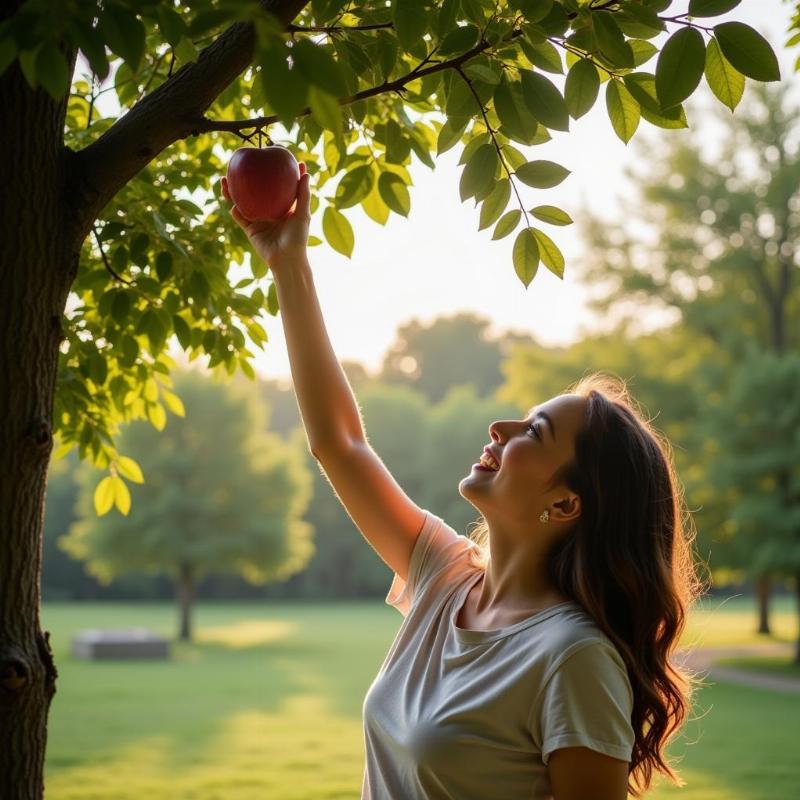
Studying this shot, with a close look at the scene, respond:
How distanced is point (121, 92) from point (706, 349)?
922 inches

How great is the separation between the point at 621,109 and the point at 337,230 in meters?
0.82

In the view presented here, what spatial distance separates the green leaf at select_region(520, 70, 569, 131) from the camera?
1878mm

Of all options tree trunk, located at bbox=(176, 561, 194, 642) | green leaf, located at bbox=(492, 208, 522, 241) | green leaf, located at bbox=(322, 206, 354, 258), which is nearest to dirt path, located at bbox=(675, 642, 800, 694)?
green leaf, located at bbox=(322, 206, 354, 258)

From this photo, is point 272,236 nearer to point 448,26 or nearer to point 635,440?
point 448,26

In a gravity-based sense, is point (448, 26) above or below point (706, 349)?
below

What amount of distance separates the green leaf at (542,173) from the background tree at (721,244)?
21.3m

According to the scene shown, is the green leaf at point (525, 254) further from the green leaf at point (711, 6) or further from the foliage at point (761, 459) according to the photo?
the foliage at point (761, 459)

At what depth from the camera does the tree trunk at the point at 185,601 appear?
30203 millimetres

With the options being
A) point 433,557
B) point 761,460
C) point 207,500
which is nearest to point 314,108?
point 433,557

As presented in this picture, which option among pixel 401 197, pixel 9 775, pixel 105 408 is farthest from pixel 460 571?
pixel 105 408

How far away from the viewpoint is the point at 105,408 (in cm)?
371

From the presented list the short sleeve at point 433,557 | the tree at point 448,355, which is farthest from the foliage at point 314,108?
the tree at point 448,355

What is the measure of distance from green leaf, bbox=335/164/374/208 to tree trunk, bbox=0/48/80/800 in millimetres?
672

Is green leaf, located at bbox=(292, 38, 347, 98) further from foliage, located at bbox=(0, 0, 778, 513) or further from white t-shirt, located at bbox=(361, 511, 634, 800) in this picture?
white t-shirt, located at bbox=(361, 511, 634, 800)
